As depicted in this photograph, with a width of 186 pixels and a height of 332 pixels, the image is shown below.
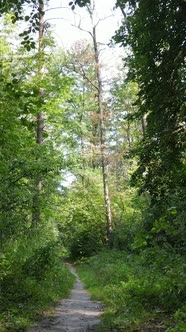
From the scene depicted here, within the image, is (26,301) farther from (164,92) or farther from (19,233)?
(164,92)

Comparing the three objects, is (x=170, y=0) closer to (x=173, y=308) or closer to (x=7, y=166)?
(x=7, y=166)

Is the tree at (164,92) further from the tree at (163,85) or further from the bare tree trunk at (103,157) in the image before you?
the bare tree trunk at (103,157)

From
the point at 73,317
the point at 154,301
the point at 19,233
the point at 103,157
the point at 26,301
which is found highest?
the point at 103,157

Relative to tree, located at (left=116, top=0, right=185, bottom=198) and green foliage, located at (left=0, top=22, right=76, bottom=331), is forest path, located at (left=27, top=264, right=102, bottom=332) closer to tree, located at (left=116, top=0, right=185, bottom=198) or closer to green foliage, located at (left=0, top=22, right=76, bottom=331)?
green foliage, located at (left=0, top=22, right=76, bottom=331)

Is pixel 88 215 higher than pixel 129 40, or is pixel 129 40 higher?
pixel 129 40

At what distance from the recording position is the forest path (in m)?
7.30

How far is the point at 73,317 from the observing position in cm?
855

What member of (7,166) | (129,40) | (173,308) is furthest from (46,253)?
(129,40)

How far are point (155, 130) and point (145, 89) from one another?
0.77 meters

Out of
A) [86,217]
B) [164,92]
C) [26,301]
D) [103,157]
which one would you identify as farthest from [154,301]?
[86,217]

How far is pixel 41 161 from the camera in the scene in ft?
27.7

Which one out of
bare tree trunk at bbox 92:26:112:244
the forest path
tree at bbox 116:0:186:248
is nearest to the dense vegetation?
tree at bbox 116:0:186:248

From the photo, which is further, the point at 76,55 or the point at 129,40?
the point at 76,55

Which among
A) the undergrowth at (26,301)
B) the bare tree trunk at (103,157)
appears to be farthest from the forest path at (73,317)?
the bare tree trunk at (103,157)
